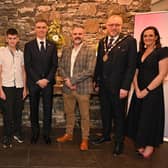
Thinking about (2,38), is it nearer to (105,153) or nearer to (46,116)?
(46,116)

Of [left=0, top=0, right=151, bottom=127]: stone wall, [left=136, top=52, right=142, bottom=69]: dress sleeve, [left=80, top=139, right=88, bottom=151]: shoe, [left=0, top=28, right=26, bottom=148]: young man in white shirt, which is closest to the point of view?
[left=136, top=52, right=142, bottom=69]: dress sleeve

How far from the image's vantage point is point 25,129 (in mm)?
4262

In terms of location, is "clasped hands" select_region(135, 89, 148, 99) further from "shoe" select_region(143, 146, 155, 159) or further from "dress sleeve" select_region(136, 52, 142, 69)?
"shoe" select_region(143, 146, 155, 159)

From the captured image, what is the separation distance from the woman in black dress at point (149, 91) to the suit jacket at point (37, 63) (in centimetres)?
102

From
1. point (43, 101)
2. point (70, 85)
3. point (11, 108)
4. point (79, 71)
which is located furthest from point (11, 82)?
point (79, 71)

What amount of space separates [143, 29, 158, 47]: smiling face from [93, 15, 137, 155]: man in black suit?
0.43 feet

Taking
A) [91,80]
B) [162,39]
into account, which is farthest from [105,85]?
[162,39]

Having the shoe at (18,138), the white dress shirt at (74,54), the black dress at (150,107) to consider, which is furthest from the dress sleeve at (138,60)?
the shoe at (18,138)

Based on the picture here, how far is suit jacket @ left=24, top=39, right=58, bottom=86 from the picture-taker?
3.36 meters

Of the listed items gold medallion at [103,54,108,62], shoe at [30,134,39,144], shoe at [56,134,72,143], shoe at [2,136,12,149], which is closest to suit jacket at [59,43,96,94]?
gold medallion at [103,54,108,62]

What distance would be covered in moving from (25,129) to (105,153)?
57.2 inches

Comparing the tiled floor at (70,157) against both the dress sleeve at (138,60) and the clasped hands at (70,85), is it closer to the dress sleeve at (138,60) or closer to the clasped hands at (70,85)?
the clasped hands at (70,85)

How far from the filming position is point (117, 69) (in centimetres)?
317

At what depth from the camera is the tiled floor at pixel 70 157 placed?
2980 mm
